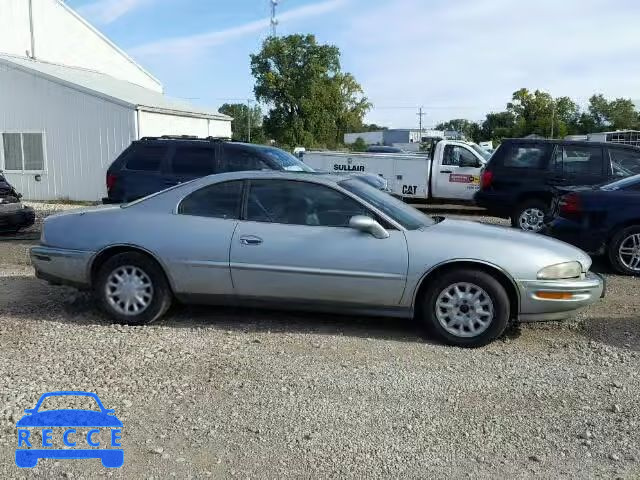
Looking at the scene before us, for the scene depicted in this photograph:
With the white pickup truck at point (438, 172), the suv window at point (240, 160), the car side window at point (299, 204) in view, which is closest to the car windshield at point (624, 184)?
the car side window at point (299, 204)

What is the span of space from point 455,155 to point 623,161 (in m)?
4.97

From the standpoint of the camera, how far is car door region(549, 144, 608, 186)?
11.1 metres

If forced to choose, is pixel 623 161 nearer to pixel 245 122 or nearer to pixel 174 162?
pixel 174 162

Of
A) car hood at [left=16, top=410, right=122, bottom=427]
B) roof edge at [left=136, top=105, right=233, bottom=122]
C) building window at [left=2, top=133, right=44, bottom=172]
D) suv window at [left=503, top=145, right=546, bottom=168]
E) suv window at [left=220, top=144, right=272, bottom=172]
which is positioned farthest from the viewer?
building window at [left=2, top=133, right=44, bottom=172]

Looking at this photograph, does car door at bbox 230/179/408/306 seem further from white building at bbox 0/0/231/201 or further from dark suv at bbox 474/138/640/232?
white building at bbox 0/0/231/201

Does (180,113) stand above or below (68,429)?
above

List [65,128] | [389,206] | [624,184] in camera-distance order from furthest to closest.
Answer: [65,128], [624,184], [389,206]

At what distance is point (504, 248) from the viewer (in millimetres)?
5188

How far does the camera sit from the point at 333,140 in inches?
2135

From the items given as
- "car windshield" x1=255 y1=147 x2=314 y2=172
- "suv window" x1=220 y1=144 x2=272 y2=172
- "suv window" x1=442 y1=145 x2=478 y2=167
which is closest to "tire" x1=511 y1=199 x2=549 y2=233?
"suv window" x1=442 y1=145 x2=478 y2=167

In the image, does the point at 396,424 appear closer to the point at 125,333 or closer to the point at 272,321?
the point at 272,321

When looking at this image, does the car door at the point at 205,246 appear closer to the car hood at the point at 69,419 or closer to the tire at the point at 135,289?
the tire at the point at 135,289

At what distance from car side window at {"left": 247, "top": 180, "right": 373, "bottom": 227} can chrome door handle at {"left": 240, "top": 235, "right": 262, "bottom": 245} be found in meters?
0.20

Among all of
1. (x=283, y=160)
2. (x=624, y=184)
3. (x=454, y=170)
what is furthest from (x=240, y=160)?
(x=454, y=170)
